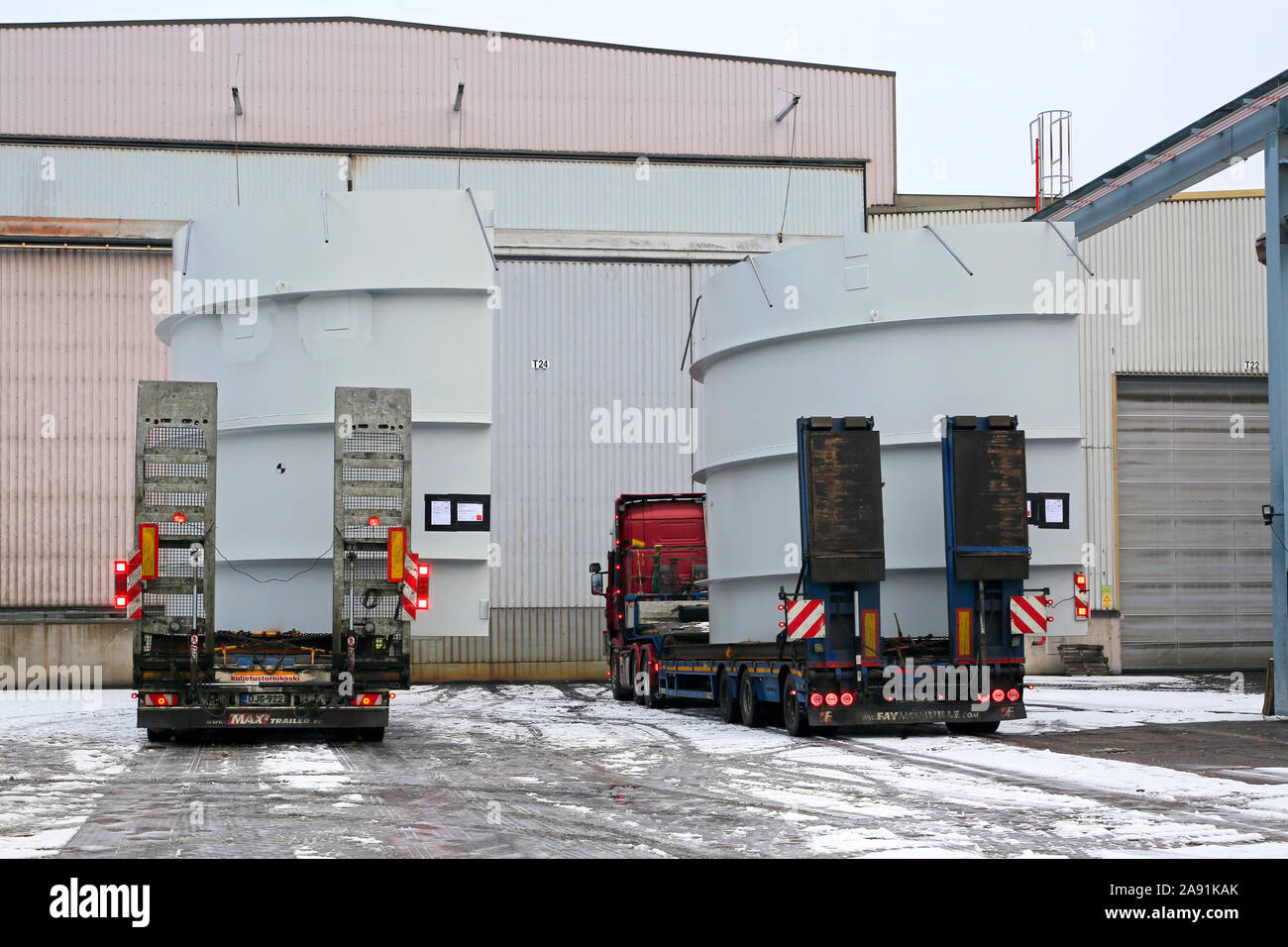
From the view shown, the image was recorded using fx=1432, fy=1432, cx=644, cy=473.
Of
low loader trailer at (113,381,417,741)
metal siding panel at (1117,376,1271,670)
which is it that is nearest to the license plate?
low loader trailer at (113,381,417,741)

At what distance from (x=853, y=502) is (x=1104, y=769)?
389cm

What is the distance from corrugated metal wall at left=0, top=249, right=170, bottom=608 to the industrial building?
0.21 feet

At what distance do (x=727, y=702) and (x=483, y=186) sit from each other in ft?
58.2

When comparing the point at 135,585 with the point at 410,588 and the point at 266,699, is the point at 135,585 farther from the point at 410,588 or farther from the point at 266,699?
the point at 410,588

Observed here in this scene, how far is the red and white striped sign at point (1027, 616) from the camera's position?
15.4 metres

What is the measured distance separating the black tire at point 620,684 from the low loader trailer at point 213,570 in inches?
402

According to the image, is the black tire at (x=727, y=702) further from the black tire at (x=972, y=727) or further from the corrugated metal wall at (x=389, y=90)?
the corrugated metal wall at (x=389, y=90)

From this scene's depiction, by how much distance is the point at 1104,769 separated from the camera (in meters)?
12.4

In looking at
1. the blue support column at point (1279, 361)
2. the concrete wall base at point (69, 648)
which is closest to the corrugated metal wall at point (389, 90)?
the concrete wall base at point (69, 648)

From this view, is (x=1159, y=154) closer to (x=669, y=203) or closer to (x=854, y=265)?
(x=854, y=265)

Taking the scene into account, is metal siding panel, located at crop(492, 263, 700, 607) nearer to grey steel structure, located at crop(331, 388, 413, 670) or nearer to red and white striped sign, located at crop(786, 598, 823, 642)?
red and white striped sign, located at crop(786, 598, 823, 642)

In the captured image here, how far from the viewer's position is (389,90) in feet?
107

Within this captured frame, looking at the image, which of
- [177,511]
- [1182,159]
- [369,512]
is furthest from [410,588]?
[1182,159]
